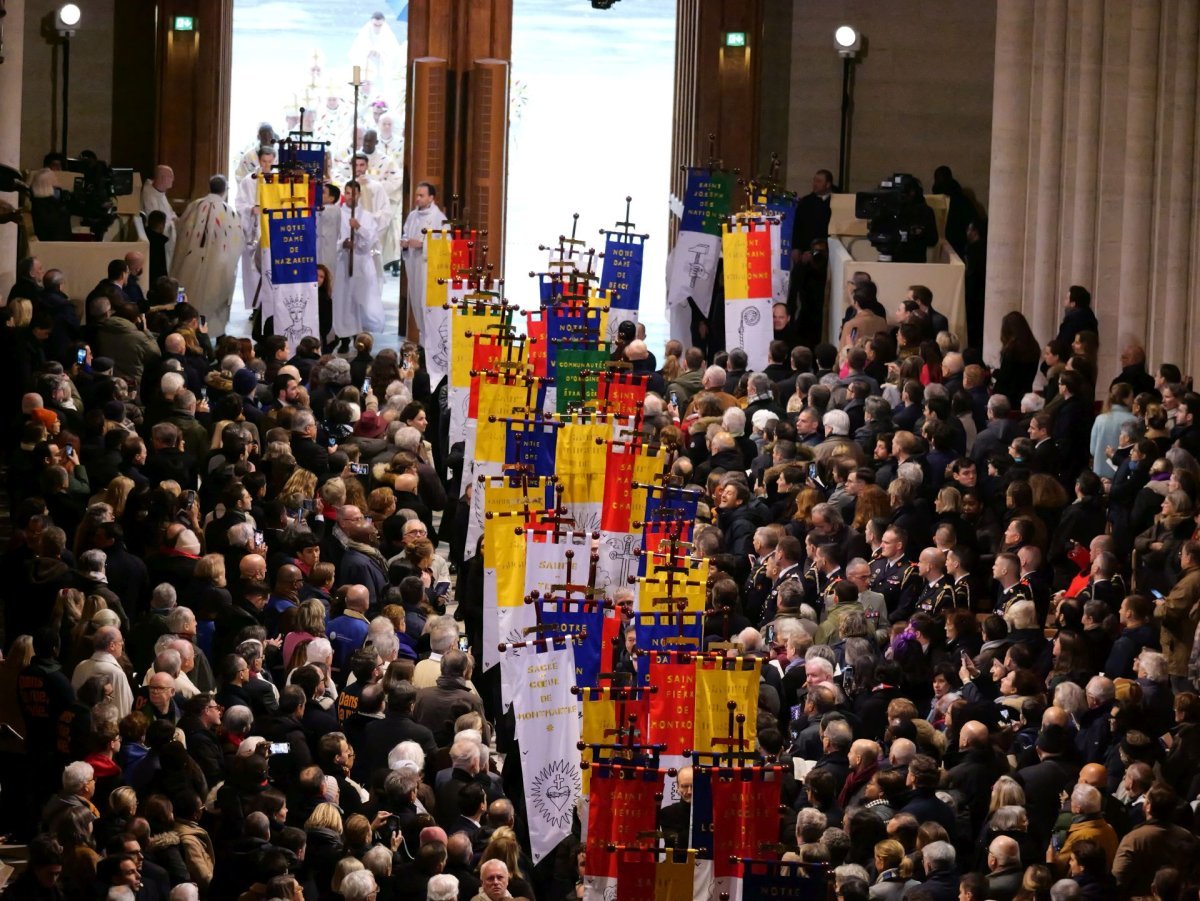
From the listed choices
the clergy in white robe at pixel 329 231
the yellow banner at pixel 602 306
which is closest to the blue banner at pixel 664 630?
the yellow banner at pixel 602 306

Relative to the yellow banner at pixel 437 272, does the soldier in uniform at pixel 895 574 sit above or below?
below

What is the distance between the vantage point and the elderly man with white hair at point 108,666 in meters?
13.3

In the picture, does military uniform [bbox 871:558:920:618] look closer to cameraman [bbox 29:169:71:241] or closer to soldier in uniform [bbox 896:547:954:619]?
soldier in uniform [bbox 896:547:954:619]

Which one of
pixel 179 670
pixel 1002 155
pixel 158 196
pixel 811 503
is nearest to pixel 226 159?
pixel 158 196

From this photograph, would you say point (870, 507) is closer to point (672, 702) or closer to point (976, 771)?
point (976, 771)

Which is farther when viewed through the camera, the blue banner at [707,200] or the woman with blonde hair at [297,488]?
the blue banner at [707,200]

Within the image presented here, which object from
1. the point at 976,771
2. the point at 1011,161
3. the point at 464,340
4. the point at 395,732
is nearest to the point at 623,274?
the point at 464,340

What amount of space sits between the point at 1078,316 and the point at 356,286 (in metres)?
7.37

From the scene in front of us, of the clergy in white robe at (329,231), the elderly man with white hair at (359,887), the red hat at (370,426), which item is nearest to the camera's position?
the elderly man with white hair at (359,887)

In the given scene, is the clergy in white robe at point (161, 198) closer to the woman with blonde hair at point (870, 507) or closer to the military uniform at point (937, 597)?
the woman with blonde hair at point (870, 507)

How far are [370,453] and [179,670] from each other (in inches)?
182

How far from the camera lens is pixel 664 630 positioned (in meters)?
13.1

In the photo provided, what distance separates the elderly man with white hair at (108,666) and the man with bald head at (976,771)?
449 centimetres

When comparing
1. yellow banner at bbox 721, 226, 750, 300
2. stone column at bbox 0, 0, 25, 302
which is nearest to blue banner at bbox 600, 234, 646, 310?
yellow banner at bbox 721, 226, 750, 300
